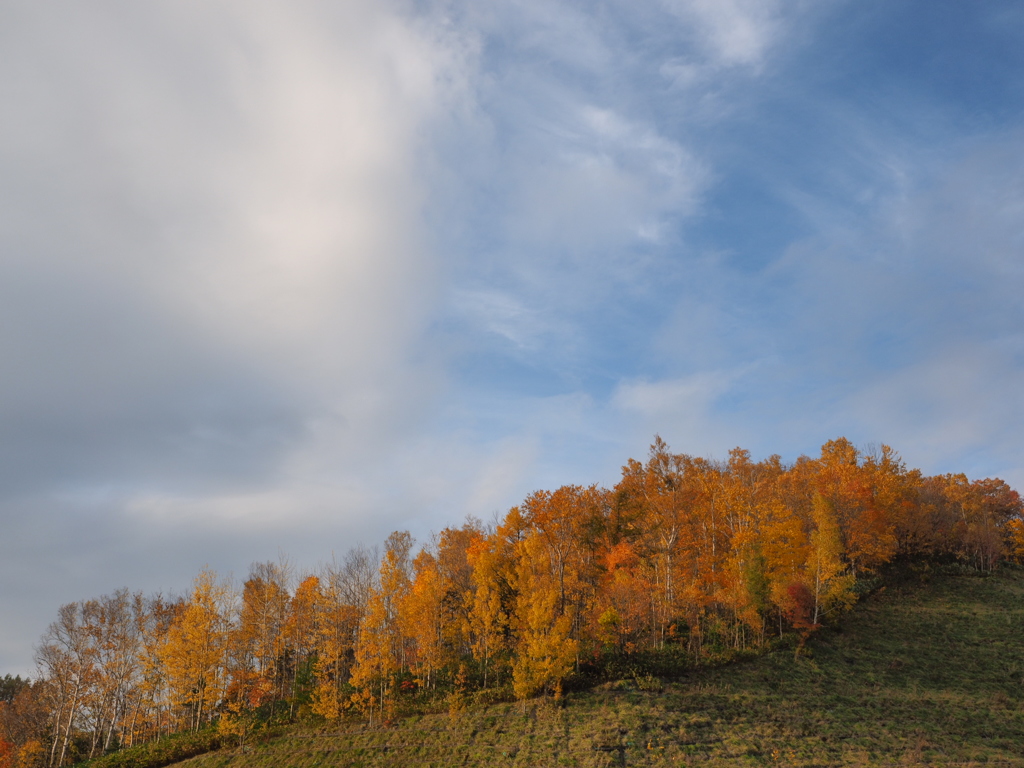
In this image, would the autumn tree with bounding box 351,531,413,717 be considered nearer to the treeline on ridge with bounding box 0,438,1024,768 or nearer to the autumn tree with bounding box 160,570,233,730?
the treeline on ridge with bounding box 0,438,1024,768

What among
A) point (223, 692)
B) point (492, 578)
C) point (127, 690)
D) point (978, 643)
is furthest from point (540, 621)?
point (127, 690)

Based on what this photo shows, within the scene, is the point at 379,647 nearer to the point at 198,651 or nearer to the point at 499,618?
the point at 499,618

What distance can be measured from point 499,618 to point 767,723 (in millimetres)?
18609

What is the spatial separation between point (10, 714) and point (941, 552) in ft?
Answer: 357

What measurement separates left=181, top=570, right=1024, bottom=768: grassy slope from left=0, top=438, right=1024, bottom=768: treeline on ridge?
2342mm

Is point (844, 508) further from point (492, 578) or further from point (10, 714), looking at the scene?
point (10, 714)

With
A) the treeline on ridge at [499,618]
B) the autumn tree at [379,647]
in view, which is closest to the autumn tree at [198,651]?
the treeline on ridge at [499,618]

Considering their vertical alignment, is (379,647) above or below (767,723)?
above

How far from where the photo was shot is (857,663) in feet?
141

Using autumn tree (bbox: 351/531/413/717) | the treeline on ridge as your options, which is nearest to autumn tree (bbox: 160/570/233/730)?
the treeline on ridge

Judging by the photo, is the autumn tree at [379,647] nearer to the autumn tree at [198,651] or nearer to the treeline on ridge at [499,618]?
the treeline on ridge at [499,618]

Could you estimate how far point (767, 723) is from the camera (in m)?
33.8

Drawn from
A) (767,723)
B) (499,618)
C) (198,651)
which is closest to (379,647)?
(499,618)

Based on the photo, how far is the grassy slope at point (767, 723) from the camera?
31000 millimetres
